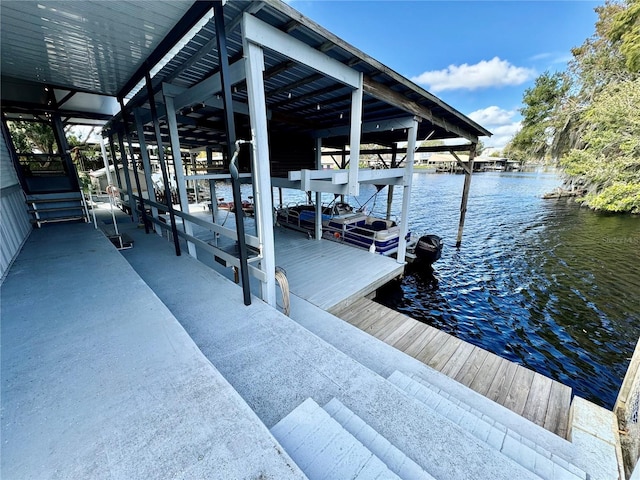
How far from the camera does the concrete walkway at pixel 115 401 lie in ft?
4.10

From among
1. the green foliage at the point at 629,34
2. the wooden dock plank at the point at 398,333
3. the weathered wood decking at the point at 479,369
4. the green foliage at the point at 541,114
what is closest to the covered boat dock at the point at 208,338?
the weathered wood decking at the point at 479,369

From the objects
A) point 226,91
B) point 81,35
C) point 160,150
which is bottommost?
point 160,150

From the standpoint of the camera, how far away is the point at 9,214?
416 cm

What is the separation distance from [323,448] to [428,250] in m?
8.04

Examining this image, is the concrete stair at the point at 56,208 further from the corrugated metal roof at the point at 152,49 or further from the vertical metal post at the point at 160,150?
the vertical metal post at the point at 160,150

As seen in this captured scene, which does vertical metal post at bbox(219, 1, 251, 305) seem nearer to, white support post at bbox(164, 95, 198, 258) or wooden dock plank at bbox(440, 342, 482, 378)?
white support post at bbox(164, 95, 198, 258)

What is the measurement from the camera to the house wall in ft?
11.7

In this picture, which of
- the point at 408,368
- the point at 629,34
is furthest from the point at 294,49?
the point at 629,34

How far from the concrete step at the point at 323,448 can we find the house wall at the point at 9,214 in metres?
4.38

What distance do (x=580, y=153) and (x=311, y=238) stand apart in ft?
36.0

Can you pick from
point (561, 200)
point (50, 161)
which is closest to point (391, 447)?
point (50, 161)

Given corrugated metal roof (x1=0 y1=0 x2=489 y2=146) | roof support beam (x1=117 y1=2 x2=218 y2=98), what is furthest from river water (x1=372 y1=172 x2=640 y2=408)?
roof support beam (x1=117 y1=2 x2=218 y2=98)

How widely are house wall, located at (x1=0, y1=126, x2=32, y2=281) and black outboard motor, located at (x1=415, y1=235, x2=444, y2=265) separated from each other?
9539mm

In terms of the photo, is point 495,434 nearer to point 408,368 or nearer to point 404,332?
point 408,368
